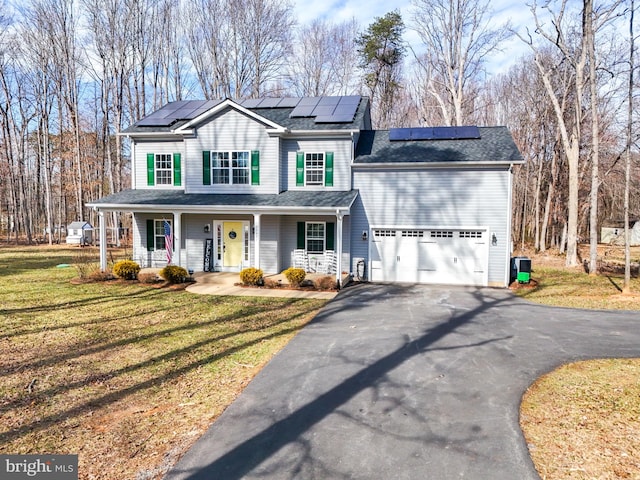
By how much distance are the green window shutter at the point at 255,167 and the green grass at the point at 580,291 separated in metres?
10.1

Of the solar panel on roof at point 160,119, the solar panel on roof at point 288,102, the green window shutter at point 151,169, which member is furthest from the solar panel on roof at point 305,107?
the green window shutter at point 151,169

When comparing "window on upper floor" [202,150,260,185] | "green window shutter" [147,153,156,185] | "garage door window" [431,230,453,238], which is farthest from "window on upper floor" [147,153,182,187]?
"garage door window" [431,230,453,238]

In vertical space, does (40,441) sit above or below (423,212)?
below

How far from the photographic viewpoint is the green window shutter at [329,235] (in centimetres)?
1517

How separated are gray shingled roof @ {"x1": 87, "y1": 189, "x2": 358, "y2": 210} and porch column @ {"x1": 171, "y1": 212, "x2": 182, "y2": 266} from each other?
50 centimetres

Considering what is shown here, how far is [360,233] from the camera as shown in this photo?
49.8 ft

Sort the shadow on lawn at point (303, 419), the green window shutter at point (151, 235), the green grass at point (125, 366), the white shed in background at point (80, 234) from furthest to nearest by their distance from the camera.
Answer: the white shed in background at point (80, 234) → the green window shutter at point (151, 235) → the green grass at point (125, 366) → the shadow on lawn at point (303, 419)

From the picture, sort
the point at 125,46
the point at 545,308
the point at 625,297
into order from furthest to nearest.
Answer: the point at 125,46 < the point at 625,297 < the point at 545,308

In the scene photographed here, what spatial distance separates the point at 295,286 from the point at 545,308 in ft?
24.3

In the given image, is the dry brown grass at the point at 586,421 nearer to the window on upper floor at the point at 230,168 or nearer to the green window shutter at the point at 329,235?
the green window shutter at the point at 329,235

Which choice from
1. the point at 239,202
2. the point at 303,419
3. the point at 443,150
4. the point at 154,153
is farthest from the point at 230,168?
the point at 303,419

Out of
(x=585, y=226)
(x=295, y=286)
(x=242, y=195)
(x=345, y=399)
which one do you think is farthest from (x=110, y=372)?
(x=585, y=226)

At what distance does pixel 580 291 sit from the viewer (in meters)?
13.1

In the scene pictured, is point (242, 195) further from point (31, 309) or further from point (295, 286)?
point (31, 309)
